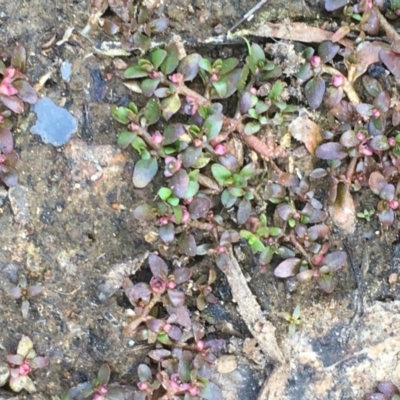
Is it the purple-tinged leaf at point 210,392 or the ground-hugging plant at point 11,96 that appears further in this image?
the purple-tinged leaf at point 210,392

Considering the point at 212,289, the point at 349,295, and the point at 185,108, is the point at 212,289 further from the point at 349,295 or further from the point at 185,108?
the point at 185,108

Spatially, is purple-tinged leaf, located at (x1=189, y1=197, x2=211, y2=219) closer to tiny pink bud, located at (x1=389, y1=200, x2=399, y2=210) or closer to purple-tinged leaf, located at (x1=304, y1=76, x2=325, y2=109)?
purple-tinged leaf, located at (x1=304, y1=76, x2=325, y2=109)

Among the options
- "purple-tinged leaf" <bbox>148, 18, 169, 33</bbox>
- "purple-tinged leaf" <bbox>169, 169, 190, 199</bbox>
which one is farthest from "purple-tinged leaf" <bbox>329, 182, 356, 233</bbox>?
"purple-tinged leaf" <bbox>148, 18, 169, 33</bbox>

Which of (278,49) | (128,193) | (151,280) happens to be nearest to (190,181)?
(128,193)

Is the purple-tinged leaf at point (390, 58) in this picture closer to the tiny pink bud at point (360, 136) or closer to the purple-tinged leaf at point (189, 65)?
the tiny pink bud at point (360, 136)

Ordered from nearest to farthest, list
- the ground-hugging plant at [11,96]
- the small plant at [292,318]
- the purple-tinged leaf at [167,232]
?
the ground-hugging plant at [11,96]
the purple-tinged leaf at [167,232]
the small plant at [292,318]

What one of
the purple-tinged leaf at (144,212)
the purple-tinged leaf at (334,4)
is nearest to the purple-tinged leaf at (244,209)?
the purple-tinged leaf at (144,212)
